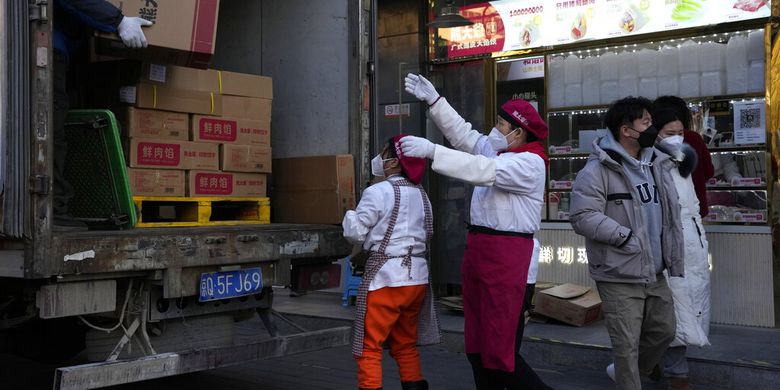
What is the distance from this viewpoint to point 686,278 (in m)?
5.69

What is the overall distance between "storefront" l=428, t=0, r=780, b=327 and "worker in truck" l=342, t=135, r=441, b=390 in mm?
3675

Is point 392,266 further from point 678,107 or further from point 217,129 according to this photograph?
point 678,107

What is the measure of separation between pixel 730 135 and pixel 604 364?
92.8 inches

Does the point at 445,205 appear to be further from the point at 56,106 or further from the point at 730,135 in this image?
the point at 56,106

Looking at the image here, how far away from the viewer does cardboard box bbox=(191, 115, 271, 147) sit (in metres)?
5.82

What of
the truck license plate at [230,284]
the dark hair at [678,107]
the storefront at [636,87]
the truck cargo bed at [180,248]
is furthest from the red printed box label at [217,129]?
the storefront at [636,87]

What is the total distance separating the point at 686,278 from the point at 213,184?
2.97m

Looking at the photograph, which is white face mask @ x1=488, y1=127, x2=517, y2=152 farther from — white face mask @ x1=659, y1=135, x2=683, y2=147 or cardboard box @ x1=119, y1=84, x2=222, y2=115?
cardboard box @ x1=119, y1=84, x2=222, y2=115

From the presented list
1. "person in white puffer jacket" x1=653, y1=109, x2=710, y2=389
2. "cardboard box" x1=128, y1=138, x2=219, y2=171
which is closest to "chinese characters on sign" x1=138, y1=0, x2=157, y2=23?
"cardboard box" x1=128, y1=138, x2=219, y2=171

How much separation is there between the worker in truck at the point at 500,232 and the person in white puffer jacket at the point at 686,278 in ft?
4.08

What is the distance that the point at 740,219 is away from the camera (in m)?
7.65

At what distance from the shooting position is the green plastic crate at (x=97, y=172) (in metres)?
5.06

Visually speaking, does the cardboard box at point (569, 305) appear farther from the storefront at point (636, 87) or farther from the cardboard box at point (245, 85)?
the cardboard box at point (245, 85)

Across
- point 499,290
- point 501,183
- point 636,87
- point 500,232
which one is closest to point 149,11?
point 501,183
